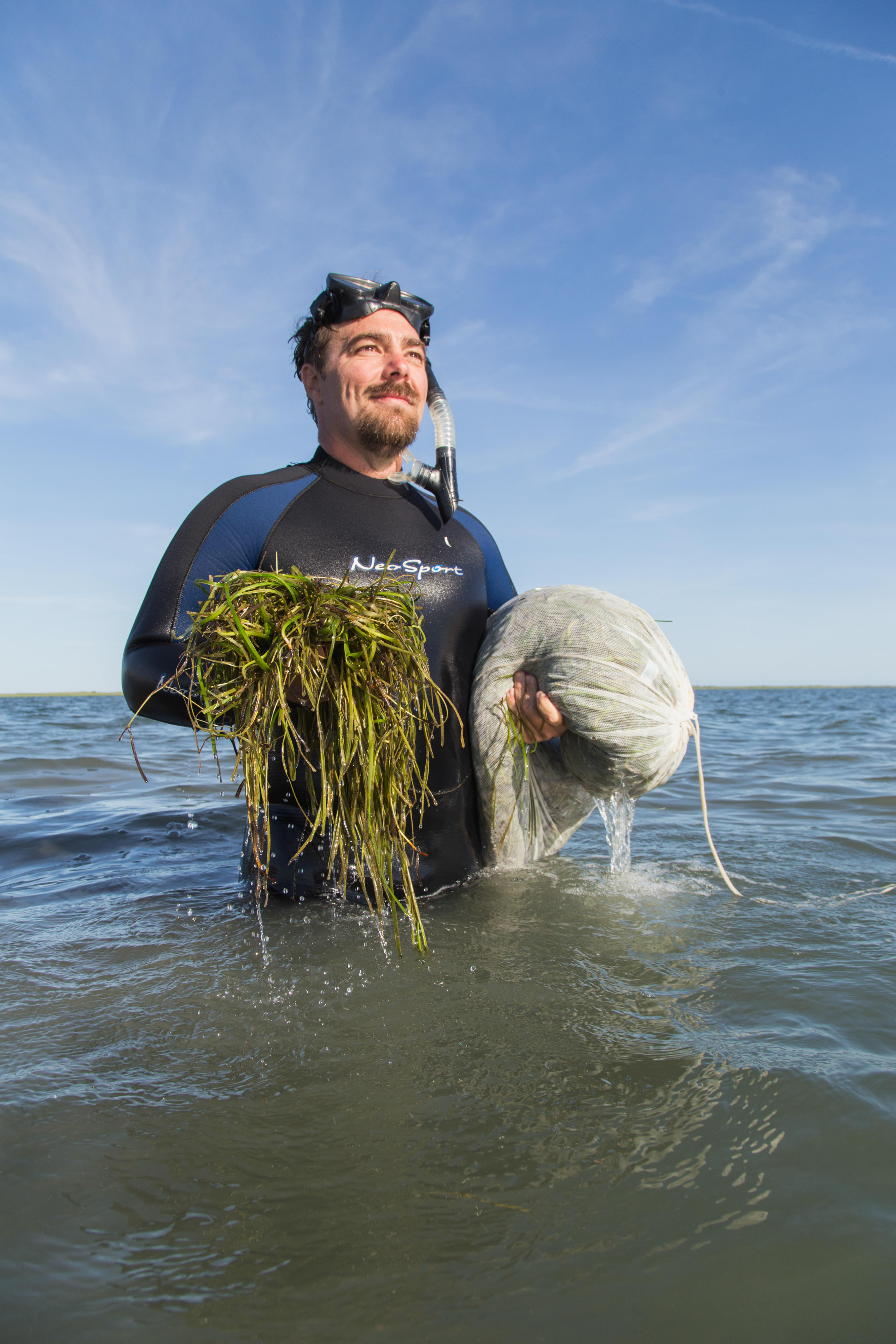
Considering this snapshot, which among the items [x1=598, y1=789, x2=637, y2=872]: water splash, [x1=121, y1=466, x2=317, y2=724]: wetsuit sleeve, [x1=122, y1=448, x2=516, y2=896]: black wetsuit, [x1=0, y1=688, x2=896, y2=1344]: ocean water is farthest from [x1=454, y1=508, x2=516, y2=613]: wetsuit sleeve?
[x1=0, y1=688, x2=896, y2=1344]: ocean water

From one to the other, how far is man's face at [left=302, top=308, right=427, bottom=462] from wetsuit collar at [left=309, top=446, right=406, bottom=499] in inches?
4.3

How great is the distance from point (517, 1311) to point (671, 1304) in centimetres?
24

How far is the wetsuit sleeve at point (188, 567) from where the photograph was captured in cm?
278

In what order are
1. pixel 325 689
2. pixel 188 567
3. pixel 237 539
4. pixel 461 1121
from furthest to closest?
pixel 237 539 < pixel 188 567 < pixel 325 689 < pixel 461 1121

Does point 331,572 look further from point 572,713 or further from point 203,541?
point 572,713

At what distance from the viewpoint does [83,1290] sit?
4.11 ft

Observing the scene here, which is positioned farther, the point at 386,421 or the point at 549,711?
the point at 386,421

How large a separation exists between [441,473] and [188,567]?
1247 mm

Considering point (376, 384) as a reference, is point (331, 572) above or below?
below

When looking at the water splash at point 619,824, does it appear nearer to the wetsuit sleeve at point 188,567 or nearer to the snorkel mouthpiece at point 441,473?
the snorkel mouthpiece at point 441,473

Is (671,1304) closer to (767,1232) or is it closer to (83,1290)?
(767,1232)

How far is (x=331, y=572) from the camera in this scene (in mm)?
3078

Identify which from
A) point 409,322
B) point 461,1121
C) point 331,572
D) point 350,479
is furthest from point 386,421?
point 461,1121

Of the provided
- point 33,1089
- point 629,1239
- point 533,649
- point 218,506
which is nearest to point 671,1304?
point 629,1239
